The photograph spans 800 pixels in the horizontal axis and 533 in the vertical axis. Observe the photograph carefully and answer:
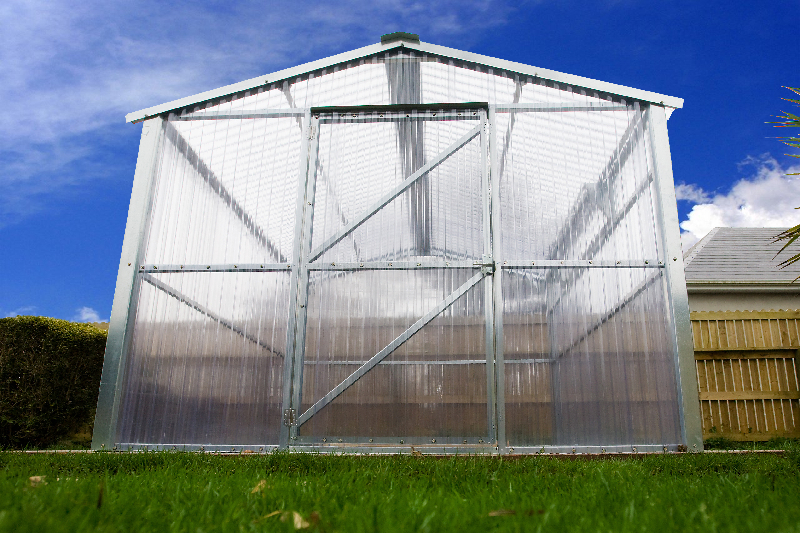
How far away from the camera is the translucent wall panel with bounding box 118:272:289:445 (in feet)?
15.3

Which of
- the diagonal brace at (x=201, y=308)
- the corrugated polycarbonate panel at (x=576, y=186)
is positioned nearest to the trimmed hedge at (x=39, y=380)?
the diagonal brace at (x=201, y=308)

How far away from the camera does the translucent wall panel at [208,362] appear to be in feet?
15.3

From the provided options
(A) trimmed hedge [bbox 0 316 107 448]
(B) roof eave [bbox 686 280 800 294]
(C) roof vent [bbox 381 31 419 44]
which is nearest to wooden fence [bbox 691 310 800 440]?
(B) roof eave [bbox 686 280 800 294]

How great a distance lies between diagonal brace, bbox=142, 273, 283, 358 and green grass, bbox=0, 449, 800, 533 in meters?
1.72

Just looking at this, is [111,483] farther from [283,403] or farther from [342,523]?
[283,403]

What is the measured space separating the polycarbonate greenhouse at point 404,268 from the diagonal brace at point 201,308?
0.04 feet

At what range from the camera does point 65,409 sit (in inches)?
229

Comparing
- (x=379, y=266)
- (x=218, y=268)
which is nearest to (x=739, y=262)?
(x=379, y=266)

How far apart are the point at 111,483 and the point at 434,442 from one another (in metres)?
2.74

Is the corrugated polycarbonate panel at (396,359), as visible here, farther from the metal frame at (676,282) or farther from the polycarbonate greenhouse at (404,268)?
the metal frame at (676,282)

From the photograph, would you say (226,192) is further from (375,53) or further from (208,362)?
(375,53)

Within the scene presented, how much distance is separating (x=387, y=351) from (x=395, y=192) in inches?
59.1

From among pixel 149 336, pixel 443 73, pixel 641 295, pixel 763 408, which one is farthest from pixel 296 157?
pixel 763 408

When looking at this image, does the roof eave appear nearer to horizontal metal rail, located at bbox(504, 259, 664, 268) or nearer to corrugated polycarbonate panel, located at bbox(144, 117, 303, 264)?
horizontal metal rail, located at bbox(504, 259, 664, 268)
